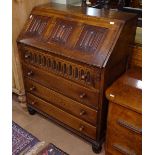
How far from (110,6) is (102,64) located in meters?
0.73

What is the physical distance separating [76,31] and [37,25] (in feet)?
1.24

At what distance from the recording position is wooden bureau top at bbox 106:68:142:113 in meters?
1.18

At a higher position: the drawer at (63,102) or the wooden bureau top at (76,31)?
the wooden bureau top at (76,31)

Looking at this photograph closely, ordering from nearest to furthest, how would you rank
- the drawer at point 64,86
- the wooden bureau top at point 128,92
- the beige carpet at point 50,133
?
the wooden bureau top at point 128,92
the drawer at point 64,86
the beige carpet at point 50,133

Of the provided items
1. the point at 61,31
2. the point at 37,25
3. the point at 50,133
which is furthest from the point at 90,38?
the point at 50,133

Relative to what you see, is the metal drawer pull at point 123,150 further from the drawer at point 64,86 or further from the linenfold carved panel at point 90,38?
the linenfold carved panel at point 90,38

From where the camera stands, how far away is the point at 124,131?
1295 mm

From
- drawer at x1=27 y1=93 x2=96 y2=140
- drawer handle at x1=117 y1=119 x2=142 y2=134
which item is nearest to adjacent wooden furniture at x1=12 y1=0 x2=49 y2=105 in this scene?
drawer at x1=27 y1=93 x2=96 y2=140

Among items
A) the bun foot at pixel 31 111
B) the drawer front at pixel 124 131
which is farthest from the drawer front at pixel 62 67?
the bun foot at pixel 31 111

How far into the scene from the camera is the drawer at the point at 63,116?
1.57 meters

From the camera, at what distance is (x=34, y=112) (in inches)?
80.4
